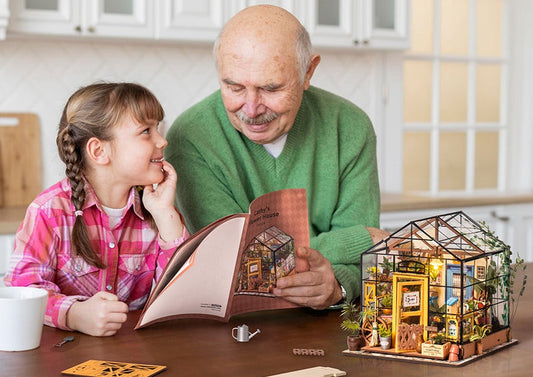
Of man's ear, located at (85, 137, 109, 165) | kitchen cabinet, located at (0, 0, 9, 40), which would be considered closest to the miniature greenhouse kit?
man's ear, located at (85, 137, 109, 165)

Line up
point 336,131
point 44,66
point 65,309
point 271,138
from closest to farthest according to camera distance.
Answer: point 65,309
point 271,138
point 336,131
point 44,66

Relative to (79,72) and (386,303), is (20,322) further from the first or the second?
(79,72)

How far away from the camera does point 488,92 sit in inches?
186

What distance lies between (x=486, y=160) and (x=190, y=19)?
215 cm

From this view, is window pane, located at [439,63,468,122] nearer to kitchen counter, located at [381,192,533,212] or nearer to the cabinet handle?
kitchen counter, located at [381,192,533,212]

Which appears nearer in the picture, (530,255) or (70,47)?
(70,47)

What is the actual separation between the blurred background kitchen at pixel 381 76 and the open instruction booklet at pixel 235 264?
160 cm

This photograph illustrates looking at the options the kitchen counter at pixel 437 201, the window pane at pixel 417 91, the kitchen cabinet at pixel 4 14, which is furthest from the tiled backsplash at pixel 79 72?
the window pane at pixel 417 91

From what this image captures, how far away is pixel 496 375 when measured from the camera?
120 centimetres

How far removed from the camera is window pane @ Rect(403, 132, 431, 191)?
445 centimetres

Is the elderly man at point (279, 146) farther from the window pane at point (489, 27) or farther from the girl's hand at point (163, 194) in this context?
the window pane at point (489, 27)

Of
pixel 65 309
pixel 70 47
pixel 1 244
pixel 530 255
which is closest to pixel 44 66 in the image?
pixel 70 47

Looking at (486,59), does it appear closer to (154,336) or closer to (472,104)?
(472,104)

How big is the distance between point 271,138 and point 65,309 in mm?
736
